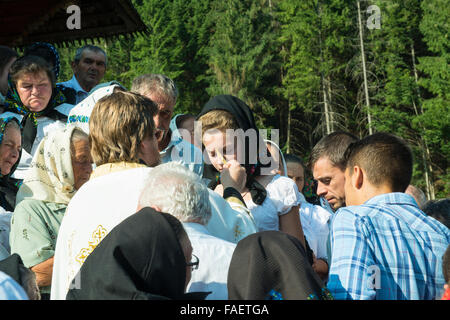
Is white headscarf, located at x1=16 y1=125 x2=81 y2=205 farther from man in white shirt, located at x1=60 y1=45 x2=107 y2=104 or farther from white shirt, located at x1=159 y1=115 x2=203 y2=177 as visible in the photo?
man in white shirt, located at x1=60 y1=45 x2=107 y2=104

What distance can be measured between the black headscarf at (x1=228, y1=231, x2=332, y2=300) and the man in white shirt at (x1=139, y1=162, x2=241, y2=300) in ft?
0.62

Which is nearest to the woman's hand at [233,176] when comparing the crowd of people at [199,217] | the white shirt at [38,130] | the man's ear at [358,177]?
the crowd of people at [199,217]

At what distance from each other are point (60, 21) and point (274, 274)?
5.20 meters

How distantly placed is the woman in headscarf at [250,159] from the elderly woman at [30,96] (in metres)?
1.32

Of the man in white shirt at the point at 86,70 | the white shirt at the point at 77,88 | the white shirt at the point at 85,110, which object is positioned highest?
the man in white shirt at the point at 86,70

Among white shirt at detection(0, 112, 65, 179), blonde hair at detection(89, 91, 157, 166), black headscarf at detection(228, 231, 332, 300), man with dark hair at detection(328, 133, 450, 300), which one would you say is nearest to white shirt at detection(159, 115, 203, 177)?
white shirt at detection(0, 112, 65, 179)

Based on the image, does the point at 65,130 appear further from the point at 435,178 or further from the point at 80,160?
the point at 435,178

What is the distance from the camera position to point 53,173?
8.96 ft

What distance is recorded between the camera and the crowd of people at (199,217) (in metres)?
1.63

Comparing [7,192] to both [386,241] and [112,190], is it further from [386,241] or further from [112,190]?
[386,241]

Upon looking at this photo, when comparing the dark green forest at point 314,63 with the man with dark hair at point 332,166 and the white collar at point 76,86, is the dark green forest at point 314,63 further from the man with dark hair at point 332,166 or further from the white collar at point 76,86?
the man with dark hair at point 332,166

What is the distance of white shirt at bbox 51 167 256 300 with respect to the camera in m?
2.12
